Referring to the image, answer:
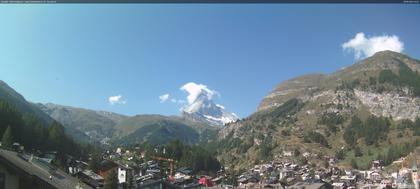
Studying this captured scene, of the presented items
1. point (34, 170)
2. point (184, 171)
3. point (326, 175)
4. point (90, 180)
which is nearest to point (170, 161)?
point (184, 171)

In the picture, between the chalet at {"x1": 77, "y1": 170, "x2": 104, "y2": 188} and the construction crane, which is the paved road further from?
the construction crane

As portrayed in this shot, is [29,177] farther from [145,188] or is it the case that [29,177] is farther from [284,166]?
[284,166]

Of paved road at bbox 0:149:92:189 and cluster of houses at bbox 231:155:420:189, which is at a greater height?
cluster of houses at bbox 231:155:420:189

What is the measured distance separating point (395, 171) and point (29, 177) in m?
150

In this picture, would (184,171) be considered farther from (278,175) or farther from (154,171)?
(278,175)

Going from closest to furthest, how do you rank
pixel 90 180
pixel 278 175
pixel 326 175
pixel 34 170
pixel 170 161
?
pixel 34 170 → pixel 90 180 → pixel 170 161 → pixel 278 175 → pixel 326 175

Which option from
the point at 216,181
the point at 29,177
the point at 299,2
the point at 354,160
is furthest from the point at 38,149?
the point at 354,160

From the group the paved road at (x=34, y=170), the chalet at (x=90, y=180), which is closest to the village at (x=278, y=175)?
the chalet at (x=90, y=180)

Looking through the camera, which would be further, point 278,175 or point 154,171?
A: point 278,175

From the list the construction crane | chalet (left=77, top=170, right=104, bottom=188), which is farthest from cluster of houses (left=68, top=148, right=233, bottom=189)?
chalet (left=77, top=170, right=104, bottom=188)

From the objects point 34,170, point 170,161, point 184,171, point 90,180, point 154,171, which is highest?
point 170,161

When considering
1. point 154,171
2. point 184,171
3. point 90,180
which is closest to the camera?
point 90,180

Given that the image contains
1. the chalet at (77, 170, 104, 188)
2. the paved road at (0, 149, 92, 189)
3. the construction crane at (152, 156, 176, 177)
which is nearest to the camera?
the paved road at (0, 149, 92, 189)

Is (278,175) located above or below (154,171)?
above
